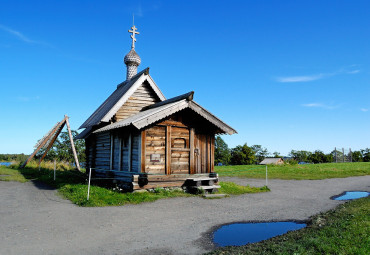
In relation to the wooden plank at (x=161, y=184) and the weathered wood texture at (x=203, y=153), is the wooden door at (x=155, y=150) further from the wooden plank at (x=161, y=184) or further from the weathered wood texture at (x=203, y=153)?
the weathered wood texture at (x=203, y=153)

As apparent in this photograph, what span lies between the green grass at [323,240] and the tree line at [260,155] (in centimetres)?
4177

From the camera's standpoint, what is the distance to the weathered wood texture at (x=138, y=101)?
16.6 meters

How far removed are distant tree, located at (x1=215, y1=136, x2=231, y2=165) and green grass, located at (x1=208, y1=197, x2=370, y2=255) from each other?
53.7 m

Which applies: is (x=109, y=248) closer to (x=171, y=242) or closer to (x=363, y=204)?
(x=171, y=242)

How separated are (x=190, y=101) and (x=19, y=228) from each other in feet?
28.0

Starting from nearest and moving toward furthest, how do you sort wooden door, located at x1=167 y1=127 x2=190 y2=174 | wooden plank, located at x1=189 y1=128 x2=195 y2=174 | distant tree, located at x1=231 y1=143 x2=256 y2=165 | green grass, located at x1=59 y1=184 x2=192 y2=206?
green grass, located at x1=59 y1=184 x2=192 y2=206, wooden door, located at x1=167 y1=127 x2=190 y2=174, wooden plank, located at x1=189 y1=128 x2=195 y2=174, distant tree, located at x1=231 y1=143 x2=256 y2=165

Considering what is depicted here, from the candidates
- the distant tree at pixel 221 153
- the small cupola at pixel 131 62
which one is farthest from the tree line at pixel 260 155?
the small cupola at pixel 131 62

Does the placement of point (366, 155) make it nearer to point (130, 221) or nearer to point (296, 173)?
point (296, 173)

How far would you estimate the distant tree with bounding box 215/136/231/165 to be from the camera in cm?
6238

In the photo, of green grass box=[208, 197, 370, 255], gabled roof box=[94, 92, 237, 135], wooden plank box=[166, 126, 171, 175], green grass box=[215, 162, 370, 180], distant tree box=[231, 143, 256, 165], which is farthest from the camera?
distant tree box=[231, 143, 256, 165]

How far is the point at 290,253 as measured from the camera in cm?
514

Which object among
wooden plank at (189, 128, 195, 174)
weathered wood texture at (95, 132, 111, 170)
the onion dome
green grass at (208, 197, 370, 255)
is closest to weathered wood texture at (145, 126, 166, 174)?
wooden plank at (189, 128, 195, 174)

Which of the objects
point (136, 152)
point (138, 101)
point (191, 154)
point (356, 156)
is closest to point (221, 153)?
point (356, 156)

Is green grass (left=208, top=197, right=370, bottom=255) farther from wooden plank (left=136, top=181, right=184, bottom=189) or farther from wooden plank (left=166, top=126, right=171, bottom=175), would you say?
wooden plank (left=166, top=126, right=171, bottom=175)
